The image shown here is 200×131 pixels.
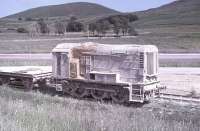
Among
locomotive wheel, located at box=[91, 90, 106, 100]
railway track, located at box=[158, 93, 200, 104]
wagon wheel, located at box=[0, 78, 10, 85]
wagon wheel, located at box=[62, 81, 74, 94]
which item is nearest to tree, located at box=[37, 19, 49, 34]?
wagon wheel, located at box=[0, 78, 10, 85]

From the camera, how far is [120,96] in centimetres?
2042

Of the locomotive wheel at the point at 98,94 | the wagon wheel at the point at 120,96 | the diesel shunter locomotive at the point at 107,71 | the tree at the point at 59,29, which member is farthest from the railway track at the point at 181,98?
the tree at the point at 59,29

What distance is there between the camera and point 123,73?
20.9 metres

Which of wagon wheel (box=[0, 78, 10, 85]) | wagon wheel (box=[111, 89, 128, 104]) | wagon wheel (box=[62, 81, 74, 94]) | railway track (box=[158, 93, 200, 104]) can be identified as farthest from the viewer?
wagon wheel (box=[0, 78, 10, 85])

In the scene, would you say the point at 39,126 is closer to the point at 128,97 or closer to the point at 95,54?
the point at 128,97

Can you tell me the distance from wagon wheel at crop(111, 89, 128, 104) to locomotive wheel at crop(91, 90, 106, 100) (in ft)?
1.76

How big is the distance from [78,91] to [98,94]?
4.00ft

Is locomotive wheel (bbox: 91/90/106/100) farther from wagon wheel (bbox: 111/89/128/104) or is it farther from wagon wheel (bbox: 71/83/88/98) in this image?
wagon wheel (bbox: 111/89/128/104)

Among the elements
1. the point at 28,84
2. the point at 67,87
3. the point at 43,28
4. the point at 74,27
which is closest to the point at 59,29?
the point at 43,28

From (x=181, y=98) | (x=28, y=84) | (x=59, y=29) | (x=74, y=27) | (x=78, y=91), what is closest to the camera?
(x=181, y=98)

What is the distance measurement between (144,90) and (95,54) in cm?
317

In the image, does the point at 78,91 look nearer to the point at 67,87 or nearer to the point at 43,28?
the point at 67,87

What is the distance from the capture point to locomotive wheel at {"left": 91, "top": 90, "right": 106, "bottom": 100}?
68.7 ft

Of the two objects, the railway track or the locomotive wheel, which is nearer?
the railway track
